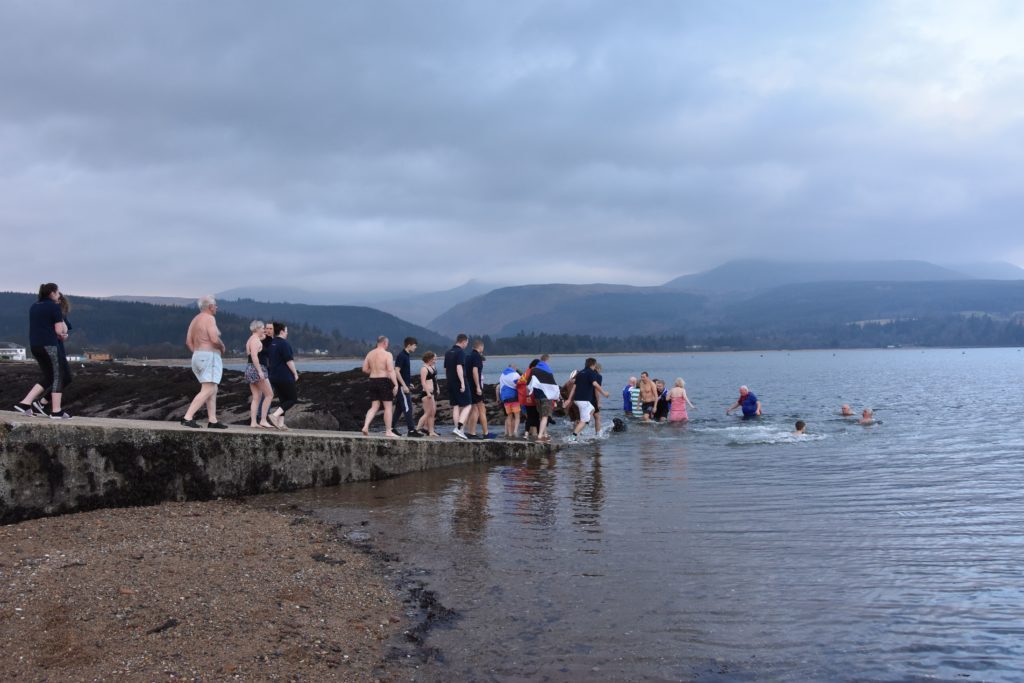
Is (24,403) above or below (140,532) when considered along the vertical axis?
above

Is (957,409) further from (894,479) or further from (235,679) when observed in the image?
(235,679)

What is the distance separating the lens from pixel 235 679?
16.9 ft

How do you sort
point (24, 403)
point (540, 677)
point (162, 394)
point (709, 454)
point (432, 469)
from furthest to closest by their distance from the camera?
1. point (162, 394)
2. point (709, 454)
3. point (432, 469)
4. point (24, 403)
5. point (540, 677)

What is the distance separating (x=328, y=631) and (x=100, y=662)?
5.51ft

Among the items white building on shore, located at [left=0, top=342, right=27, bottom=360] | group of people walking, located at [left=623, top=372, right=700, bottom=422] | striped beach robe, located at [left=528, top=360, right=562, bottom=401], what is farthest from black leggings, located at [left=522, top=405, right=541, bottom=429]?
white building on shore, located at [left=0, top=342, right=27, bottom=360]

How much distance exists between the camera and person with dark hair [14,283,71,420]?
10734mm

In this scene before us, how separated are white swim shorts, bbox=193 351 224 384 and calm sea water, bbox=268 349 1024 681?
2558mm

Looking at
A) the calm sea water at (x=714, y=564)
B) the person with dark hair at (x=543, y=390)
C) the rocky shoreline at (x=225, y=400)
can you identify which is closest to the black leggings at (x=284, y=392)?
the calm sea water at (x=714, y=564)

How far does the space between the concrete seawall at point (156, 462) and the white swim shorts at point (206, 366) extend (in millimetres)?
829

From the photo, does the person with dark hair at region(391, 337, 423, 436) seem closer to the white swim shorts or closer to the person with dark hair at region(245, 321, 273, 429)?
the person with dark hair at region(245, 321, 273, 429)

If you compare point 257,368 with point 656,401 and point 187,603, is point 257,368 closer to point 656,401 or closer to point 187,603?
point 187,603

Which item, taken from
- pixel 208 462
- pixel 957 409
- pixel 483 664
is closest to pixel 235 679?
pixel 483 664

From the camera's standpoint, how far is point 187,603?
6551 mm

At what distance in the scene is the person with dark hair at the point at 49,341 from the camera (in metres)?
10.7
